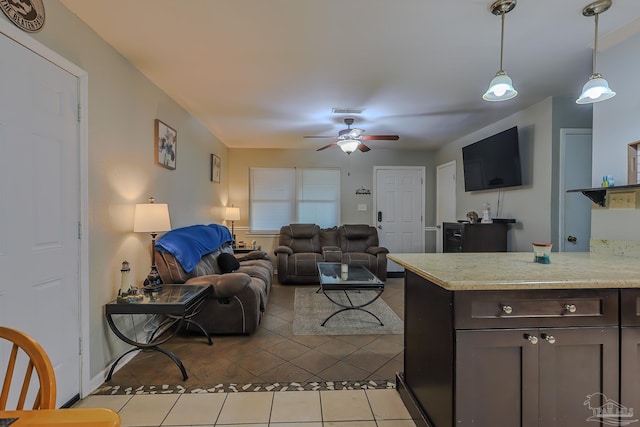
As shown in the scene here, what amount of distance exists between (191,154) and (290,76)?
188cm

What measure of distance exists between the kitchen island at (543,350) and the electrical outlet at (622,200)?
944mm

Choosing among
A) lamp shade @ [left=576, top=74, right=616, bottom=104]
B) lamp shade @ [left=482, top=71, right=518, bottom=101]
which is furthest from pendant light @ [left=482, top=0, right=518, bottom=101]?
lamp shade @ [left=576, top=74, right=616, bottom=104]

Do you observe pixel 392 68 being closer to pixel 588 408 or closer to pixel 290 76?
pixel 290 76

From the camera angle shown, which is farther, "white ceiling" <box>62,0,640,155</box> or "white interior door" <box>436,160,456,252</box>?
"white interior door" <box>436,160,456,252</box>

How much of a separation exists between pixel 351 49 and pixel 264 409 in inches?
101

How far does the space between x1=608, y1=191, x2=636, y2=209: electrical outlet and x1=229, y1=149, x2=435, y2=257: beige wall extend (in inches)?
157

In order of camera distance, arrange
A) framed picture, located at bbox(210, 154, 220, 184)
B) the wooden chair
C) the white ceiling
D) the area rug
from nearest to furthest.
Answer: the wooden chair, the white ceiling, the area rug, framed picture, located at bbox(210, 154, 220, 184)

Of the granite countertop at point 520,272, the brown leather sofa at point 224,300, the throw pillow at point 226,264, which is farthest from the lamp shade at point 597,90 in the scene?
the throw pillow at point 226,264

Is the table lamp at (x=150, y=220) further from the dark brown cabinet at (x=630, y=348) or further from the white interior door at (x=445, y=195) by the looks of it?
the white interior door at (x=445, y=195)

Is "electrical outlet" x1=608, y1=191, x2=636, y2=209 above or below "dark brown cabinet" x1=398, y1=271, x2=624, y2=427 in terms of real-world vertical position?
above

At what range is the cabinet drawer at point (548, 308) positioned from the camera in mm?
1271

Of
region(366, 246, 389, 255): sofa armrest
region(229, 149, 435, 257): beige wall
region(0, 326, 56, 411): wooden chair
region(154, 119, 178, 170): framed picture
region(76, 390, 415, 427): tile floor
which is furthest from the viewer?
region(229, 149, 435, 257): beige wall

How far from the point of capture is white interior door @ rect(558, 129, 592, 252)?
10.3 feet

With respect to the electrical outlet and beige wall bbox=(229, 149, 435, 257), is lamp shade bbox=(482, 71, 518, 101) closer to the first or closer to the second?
the electrical outlet
